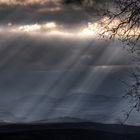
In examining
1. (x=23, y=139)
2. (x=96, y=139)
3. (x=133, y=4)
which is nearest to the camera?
(x=133, y=4)

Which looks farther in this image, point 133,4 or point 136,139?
point 136,139

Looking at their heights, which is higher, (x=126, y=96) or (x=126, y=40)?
(x=126, y=40)

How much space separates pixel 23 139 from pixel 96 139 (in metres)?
14.9

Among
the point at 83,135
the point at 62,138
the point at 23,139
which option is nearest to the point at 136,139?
the point at 83,135

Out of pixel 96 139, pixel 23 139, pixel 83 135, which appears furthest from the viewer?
pixel 83 135

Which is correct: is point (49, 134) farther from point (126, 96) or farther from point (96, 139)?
point (126, 96)

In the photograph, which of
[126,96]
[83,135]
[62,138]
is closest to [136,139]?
[83,135]

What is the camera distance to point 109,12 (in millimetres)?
22266

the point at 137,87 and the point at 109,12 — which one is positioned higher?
the point at 109,12

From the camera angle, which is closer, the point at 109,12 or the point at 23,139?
the point at 109,12

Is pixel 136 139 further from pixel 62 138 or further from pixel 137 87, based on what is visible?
pixel 137 87

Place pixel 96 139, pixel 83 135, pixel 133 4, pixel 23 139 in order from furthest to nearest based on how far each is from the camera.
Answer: pixel 83 135 → pixel 96 139 → pixel 23 139 → pixel 133 4

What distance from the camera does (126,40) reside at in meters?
22.5

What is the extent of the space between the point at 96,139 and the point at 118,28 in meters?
78.5
